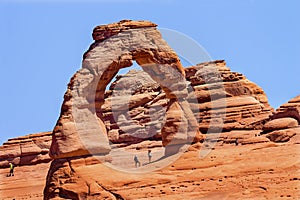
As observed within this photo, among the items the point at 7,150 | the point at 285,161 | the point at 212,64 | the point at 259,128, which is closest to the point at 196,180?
the point at 285,161

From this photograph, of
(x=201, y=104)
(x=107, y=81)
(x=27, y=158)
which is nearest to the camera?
(x=107, y=81)

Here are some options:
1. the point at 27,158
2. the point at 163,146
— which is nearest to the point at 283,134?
the point at 163,146

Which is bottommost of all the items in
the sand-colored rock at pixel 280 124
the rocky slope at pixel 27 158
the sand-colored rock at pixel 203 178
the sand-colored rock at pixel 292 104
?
the sand-colored rock at pixel 203 178

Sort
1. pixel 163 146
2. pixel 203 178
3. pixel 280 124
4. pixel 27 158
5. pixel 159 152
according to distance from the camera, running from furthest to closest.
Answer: pixel 27 158, pixel 280 124, pixel 159 152, pixel 163 146, pixel 203 178

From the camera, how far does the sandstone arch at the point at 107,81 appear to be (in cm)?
4222

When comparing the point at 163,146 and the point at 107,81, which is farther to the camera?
the point at 163,146

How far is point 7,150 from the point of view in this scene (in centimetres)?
6900

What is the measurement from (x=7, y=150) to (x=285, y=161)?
34520mm

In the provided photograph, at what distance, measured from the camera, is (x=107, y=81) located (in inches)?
1703

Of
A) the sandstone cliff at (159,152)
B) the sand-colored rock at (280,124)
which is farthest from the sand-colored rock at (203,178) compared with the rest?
the sand-colored rock at (280,124)

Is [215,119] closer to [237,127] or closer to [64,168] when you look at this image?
[237,127]

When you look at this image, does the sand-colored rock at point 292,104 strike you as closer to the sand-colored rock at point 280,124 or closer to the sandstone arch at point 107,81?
the sand-colored rock at point 280,124

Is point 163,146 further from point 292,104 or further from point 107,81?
point 292,104

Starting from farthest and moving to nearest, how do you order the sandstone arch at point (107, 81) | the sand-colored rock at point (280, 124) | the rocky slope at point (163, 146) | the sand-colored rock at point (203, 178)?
the sand-colored rock at point (280, 124)
the sandstone arch at point (107, 81)
the rocky slope at point (163, 146)
the sand-colored rock at point (203, 178)
